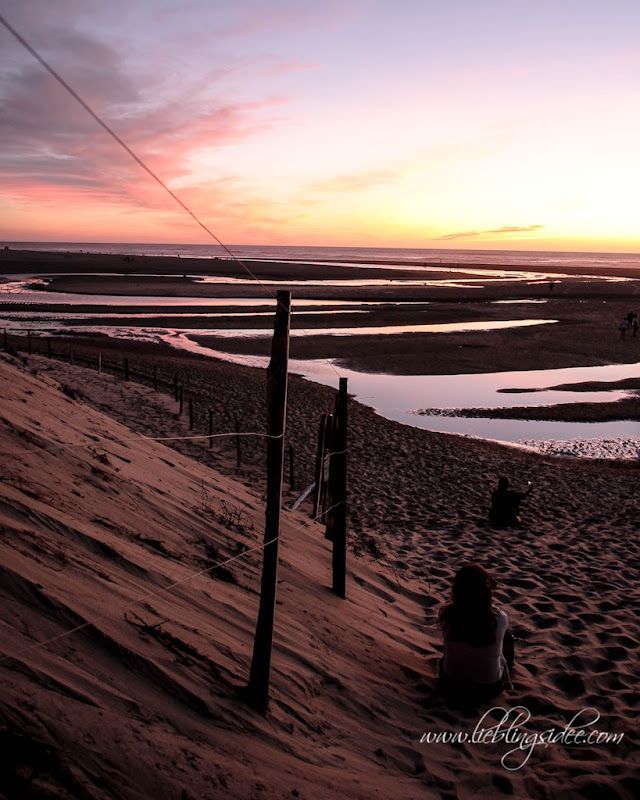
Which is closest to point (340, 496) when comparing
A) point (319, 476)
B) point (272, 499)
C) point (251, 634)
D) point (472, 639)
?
point (251, 634)

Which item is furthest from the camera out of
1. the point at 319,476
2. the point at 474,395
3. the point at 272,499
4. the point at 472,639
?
the point at 474,395

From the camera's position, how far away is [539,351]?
112ft

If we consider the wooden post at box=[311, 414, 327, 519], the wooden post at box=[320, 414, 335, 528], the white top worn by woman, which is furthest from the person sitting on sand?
the wooden post at box=[311, 414, 327, 519]

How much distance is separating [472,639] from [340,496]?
242 cm

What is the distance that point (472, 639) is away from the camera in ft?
16.3

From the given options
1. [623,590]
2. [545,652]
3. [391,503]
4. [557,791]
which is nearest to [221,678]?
[557,791]

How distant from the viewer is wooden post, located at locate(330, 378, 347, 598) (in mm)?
6758

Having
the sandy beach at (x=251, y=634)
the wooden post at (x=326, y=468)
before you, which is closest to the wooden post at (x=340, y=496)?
the sandy beach at (x=251, y=634)

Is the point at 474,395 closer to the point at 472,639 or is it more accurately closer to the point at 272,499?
the point at 472,639

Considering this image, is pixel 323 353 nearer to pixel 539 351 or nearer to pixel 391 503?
pixel 539 351

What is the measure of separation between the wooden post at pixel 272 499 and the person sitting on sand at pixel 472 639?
148cm

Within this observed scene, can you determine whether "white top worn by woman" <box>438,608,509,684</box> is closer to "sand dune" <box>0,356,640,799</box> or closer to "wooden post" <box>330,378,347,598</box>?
"sand dune" <box>0,356,640,799</box>

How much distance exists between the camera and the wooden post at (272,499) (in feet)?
13.7

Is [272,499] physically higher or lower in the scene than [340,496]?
higher
